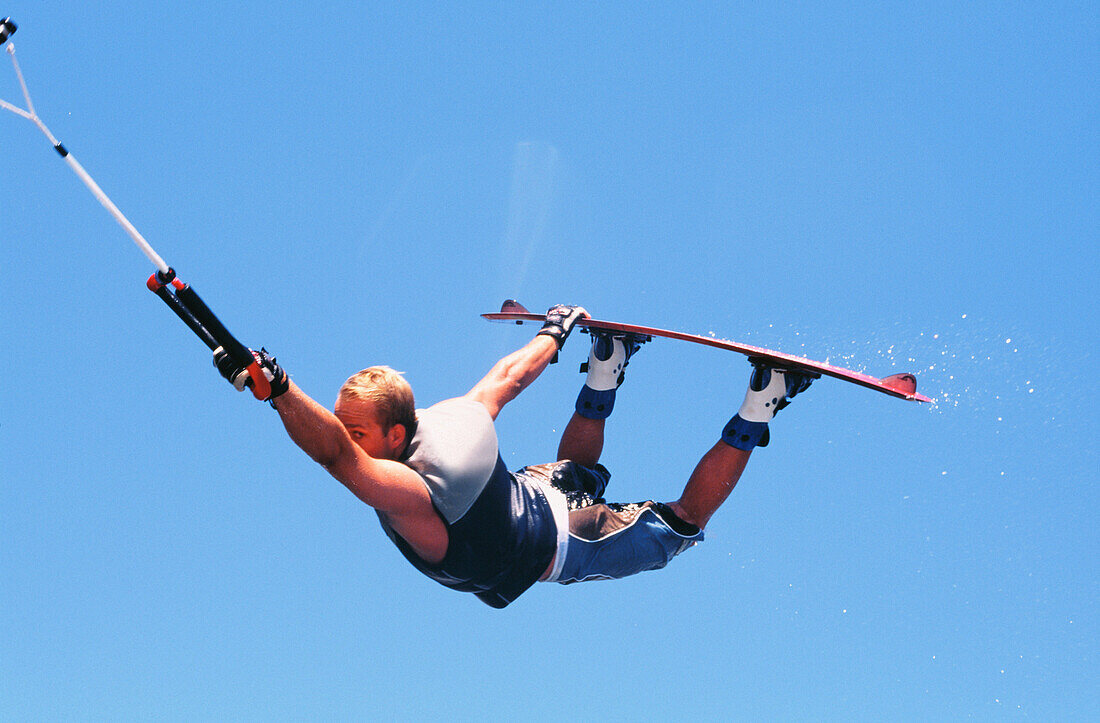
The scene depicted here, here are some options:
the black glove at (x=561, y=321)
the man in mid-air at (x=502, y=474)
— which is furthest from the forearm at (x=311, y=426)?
the black glove at (x=561, y=321)

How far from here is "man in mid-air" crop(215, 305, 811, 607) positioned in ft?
21.5

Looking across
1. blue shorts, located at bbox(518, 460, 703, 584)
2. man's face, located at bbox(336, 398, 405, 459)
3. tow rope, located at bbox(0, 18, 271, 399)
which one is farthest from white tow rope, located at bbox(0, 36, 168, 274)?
blue shorts, located at bbox(518, 460, 703, 584)

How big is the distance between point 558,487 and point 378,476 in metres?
2.80

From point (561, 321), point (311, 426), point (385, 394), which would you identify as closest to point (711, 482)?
point (561, 321)

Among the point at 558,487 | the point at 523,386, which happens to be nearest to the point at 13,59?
the point at 523,386

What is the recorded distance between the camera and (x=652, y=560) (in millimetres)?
9336

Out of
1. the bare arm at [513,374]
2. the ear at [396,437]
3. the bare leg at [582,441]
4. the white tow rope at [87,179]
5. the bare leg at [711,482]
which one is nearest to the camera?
the white tow rope at [87,179]

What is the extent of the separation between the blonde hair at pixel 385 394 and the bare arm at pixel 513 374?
3.37 ft

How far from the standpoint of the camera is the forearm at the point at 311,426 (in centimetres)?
581

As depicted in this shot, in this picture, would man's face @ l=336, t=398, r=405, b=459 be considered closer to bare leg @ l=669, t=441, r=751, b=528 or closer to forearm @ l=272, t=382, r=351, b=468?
forearm @ l=272, t=382, r=351, b=468

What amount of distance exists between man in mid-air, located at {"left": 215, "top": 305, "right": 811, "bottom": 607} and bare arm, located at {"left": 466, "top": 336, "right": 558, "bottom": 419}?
1 cm

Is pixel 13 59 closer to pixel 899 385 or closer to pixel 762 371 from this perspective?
pixel 762 371

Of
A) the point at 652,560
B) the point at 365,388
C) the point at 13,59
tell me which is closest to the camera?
the point at 13,59

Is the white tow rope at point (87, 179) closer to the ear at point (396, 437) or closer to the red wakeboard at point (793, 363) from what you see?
the ear at point (396, 437)
